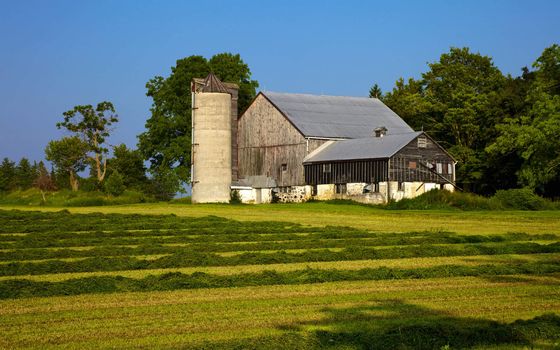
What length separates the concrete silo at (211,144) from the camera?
256ft

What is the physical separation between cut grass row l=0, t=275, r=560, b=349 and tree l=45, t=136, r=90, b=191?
86.6m

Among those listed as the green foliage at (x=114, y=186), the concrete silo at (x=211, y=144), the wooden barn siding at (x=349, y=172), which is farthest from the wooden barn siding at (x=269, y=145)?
the green foliage at (x=114, y=186)

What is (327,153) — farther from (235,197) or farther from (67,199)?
(67,199)

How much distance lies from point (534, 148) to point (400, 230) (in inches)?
1247

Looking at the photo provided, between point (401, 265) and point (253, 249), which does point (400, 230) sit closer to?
point (253, 249)

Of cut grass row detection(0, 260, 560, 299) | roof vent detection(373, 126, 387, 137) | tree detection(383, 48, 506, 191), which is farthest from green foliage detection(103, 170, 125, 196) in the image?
cut grass row detection(0, 260, 560, 299)

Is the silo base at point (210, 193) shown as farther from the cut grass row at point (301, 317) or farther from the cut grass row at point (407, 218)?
the cut grass row at point (301, 317)

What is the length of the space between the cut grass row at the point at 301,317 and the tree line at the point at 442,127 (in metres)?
51.8

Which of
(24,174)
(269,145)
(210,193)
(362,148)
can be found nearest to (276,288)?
(362,148)

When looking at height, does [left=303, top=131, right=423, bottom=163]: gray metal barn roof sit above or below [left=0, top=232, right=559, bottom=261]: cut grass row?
above

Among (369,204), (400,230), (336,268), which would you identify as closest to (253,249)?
(336,268)

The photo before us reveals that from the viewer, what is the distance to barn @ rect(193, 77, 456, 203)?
239 ft

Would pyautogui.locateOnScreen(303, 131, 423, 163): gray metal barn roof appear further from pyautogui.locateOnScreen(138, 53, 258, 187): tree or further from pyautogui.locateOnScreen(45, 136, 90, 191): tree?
pyautogui.locateOnScreen(45, 136, 90, 191): tree

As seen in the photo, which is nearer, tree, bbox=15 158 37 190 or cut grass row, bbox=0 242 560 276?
cut grass row, bbox=0 242 560 276
